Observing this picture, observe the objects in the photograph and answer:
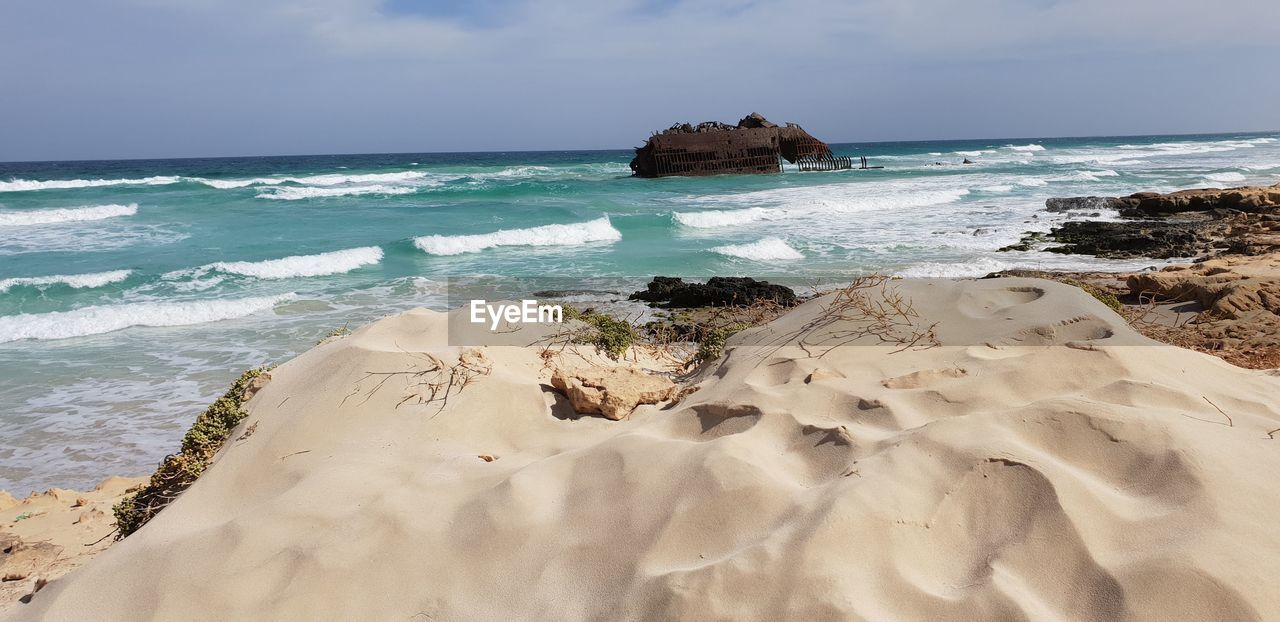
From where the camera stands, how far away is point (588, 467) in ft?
9.11

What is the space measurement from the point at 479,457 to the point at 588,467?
648 millimetres

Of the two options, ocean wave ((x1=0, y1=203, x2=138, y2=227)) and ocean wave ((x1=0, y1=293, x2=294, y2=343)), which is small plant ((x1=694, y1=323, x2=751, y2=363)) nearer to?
ocean wave ((x1=0, y1=293, x2=294, y2=343))

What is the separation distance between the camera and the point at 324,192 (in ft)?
112

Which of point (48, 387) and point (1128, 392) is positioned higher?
point (1128, 392)

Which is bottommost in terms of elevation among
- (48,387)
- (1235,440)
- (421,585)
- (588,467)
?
(48,387)

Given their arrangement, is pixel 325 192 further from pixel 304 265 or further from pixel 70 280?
pixel 70 280

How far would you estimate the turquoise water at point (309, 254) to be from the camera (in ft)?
23.5

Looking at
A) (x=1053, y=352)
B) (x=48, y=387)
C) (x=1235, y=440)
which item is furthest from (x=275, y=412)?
(x=48, y=387)

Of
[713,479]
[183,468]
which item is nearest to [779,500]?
[713,479]

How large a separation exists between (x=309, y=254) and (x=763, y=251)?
9925mm

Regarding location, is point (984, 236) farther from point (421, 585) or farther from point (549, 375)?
point (421, 585)

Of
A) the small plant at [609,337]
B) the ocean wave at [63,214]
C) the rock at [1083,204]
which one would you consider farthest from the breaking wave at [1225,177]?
the ocean wave at [63,214]

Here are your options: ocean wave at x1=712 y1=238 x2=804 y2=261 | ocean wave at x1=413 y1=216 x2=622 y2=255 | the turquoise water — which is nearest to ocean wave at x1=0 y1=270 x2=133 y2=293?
the turquoise water

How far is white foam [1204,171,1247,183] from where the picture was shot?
3004 centimetres
